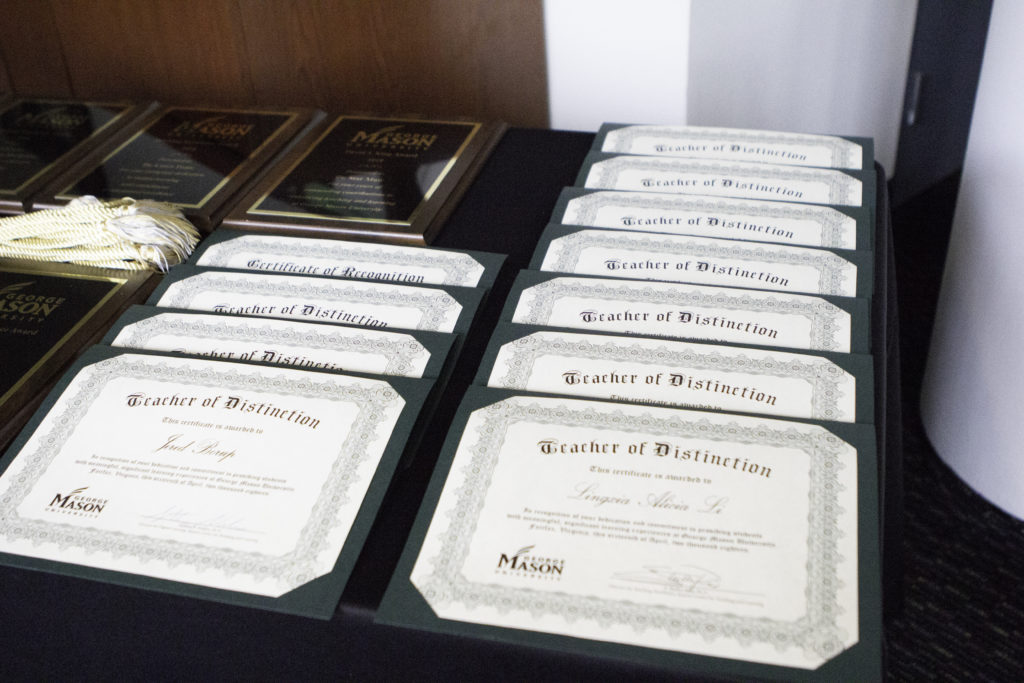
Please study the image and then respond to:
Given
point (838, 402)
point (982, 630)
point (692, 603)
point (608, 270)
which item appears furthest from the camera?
point (982, 630)

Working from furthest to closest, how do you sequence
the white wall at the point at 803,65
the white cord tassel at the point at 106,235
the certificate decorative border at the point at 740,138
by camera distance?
the white wall at the point at 803,65 → the certificate decorative border at the point at 740,138 → the white cord tassel at the point at 106,235

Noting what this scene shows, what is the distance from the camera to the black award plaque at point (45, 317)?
0.74 m

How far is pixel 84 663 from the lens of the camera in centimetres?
62

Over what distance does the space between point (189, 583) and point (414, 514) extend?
0.15 m

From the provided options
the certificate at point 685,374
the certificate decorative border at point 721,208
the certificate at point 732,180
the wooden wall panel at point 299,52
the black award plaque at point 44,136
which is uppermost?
the wooden wall panel at point 299,52

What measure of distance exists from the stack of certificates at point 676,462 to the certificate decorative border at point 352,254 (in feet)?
0.23

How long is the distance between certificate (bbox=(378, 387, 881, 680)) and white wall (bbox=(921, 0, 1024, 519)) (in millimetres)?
714

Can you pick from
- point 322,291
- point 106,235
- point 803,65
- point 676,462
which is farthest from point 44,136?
point 803,65

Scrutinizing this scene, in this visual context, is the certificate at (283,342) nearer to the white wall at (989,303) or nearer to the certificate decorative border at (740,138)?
the certificate decorative border at (740,138)

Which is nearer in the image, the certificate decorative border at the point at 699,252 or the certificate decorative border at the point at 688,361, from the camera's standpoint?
the certificate decorative border at the point at 688,361

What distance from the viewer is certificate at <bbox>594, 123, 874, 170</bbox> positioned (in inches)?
38.7

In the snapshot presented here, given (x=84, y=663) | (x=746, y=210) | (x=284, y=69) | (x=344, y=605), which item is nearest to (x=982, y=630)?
(x=746, y=210)

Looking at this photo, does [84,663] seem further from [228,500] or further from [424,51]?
[424,51]
